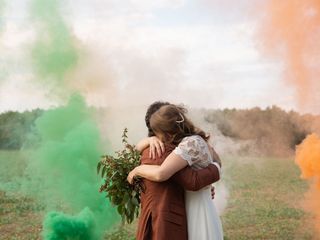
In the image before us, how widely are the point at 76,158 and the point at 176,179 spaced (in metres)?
3.46

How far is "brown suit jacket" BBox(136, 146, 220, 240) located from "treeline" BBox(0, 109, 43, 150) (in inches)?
240

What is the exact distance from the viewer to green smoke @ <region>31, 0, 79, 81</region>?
7461mm

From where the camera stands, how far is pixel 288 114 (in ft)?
48.2

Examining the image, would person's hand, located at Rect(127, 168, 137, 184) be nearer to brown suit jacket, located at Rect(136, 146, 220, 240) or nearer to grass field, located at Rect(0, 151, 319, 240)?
brown suit jacket, located at Rect(136, 146, 220, 240)

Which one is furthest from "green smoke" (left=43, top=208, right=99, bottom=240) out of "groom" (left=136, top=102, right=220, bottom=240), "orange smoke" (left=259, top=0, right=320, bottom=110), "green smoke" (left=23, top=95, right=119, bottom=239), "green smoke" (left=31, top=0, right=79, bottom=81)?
"orange smoke" (left=259, top=0, right=320, bottom=110)

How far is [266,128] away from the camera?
52.0 ft

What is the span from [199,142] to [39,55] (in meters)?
4.19

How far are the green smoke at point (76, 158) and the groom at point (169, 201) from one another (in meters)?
2.79

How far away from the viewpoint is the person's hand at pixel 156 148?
382cm

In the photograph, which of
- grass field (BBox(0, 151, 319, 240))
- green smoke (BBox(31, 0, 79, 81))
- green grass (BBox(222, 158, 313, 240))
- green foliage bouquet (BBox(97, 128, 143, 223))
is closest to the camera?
green foliage bouquet (BBox(97, 128, 143, 223))

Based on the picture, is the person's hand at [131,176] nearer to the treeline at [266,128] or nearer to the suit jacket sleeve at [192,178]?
the suit jacket sleeve at [192,178]

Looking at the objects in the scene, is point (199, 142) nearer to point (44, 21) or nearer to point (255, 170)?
point (44, 21)

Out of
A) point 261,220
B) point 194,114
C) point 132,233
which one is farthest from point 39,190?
point 261,220

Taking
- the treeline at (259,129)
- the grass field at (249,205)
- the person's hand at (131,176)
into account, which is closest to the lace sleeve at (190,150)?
the person's hand at (131,176)
